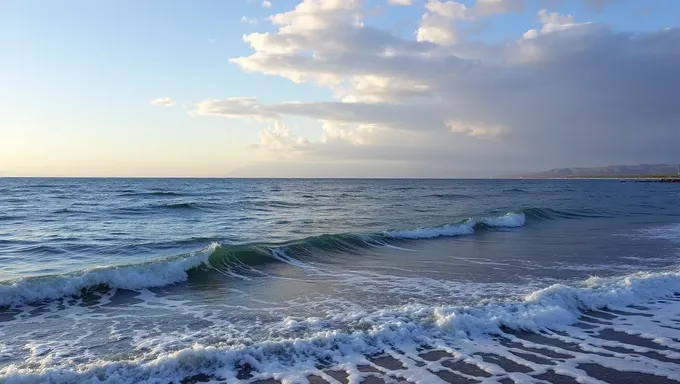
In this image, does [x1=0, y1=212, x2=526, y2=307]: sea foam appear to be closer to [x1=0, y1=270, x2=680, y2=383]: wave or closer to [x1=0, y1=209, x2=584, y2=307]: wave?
[x1=0, y1=209, x2=584, y2=307]: wave

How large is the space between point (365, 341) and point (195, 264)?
7.31 m

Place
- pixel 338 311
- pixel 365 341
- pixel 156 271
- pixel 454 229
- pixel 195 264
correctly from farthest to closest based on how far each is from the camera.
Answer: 1. pixel 454 229
2. pixel 195 264
3. pixel 156 271
4. pixel 338 311
5. pixel 365 341

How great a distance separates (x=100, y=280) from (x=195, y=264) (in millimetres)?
2547

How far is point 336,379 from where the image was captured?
5684mm

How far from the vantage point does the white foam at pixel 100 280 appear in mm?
9578

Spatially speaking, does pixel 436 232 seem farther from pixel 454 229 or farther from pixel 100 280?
Answer: pixel 100 280

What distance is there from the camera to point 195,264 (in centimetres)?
1279

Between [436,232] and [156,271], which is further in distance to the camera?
[436,232]

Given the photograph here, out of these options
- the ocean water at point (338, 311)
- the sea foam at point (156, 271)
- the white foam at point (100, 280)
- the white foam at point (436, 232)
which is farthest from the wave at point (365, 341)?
the white foam at point (436, 232)

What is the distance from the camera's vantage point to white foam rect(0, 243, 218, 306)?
9578 millimetres

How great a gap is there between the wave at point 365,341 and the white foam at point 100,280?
14.7 ft

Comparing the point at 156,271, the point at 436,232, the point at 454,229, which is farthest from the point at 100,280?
the point at 454,229

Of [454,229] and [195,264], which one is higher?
[195,264]

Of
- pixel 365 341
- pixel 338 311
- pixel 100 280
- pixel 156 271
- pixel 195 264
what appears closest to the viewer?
pixel 365 341
